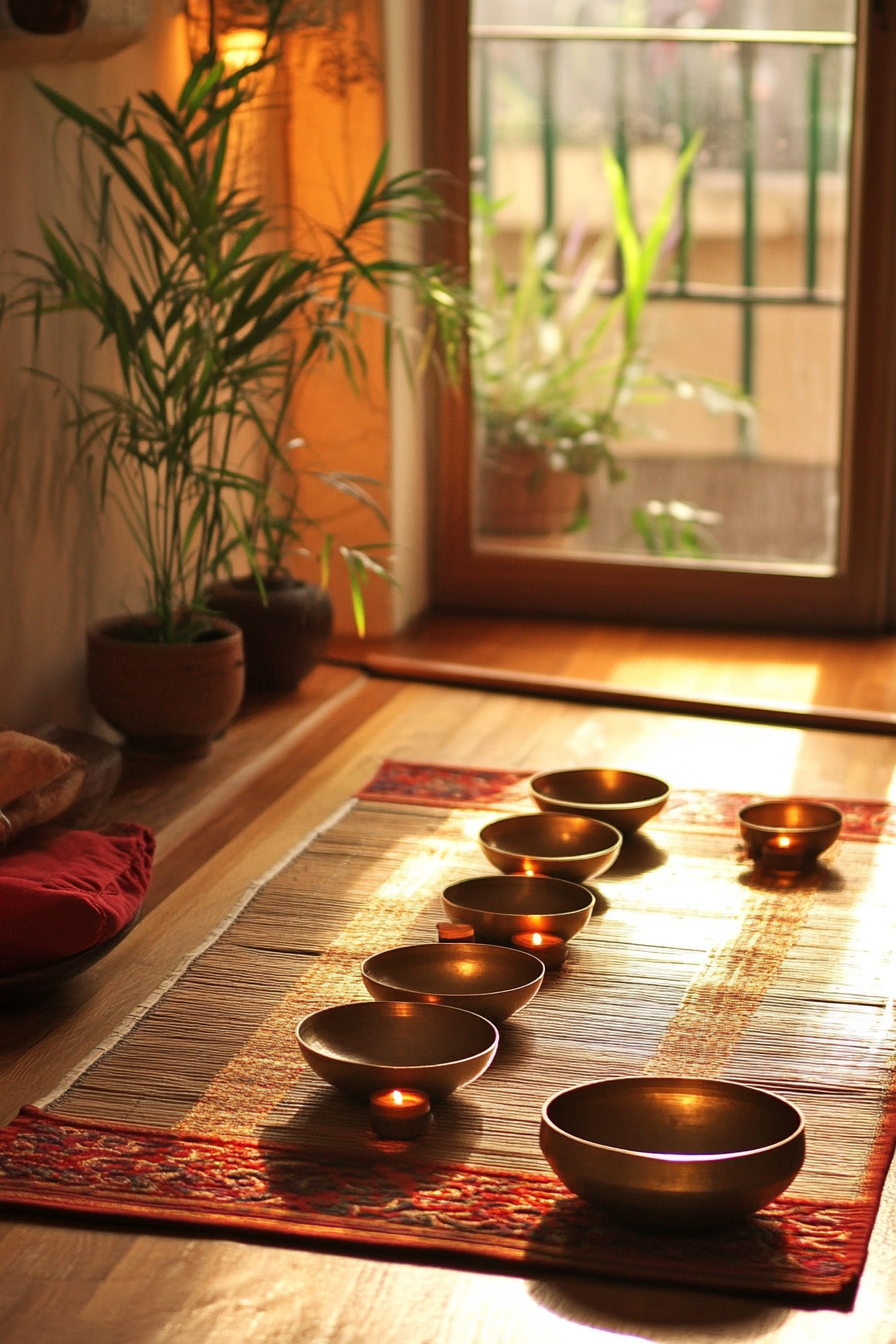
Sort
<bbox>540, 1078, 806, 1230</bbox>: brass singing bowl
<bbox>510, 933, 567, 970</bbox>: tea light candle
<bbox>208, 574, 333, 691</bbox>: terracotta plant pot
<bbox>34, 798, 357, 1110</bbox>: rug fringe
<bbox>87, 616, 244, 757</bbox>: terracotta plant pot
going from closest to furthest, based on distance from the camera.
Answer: <bbox>540, 1078, 806, 1230</bbox>: brass singing bowl, <bbox>34, 798, 357, 1110</bbox>: rug fringe, <bbox>510, 933, 567, 970</bbox>: tea light candle, <bbox>87, 616, 244, 757</bbox>: terracotta plant pot, <bbox>208, 574, 333, 691</bbox>: terracotta plant pot

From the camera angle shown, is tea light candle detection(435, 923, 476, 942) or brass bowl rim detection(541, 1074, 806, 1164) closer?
brass bowl rim detection(541, 1074, 806, 1164)

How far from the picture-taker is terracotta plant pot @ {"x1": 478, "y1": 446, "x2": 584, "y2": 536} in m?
4.70

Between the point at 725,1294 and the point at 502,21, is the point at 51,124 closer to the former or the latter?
the point at 502,21

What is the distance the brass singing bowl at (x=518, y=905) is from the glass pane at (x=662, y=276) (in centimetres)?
215

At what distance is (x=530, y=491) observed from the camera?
4707 millimetres

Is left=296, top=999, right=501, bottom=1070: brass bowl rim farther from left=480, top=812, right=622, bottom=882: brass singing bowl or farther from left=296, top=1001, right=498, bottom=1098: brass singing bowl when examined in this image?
left=480, top=812, right=622, bottom=882: brass singing bowl

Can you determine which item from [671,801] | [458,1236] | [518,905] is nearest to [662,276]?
[671,801]

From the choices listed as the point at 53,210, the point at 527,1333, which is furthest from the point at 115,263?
the point at 527,1333

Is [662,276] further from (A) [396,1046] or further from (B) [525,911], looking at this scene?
(A) [396,1046]

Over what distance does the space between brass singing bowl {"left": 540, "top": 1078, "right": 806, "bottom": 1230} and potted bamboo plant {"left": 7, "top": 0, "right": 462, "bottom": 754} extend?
4.76ft

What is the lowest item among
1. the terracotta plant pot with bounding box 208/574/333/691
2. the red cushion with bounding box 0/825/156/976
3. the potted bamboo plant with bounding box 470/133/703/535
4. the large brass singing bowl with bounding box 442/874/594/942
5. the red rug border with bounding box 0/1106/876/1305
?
the red rug border with bounding box 0/1106/876/1305

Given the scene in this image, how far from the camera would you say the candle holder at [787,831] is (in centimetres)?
281

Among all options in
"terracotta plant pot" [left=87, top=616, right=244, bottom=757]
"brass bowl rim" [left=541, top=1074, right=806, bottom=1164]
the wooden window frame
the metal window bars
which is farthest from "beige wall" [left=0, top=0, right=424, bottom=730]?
"brass bowl rim" [left=541, top=1074, right=806, bottom=1164]

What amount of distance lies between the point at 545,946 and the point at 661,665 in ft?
5.92
